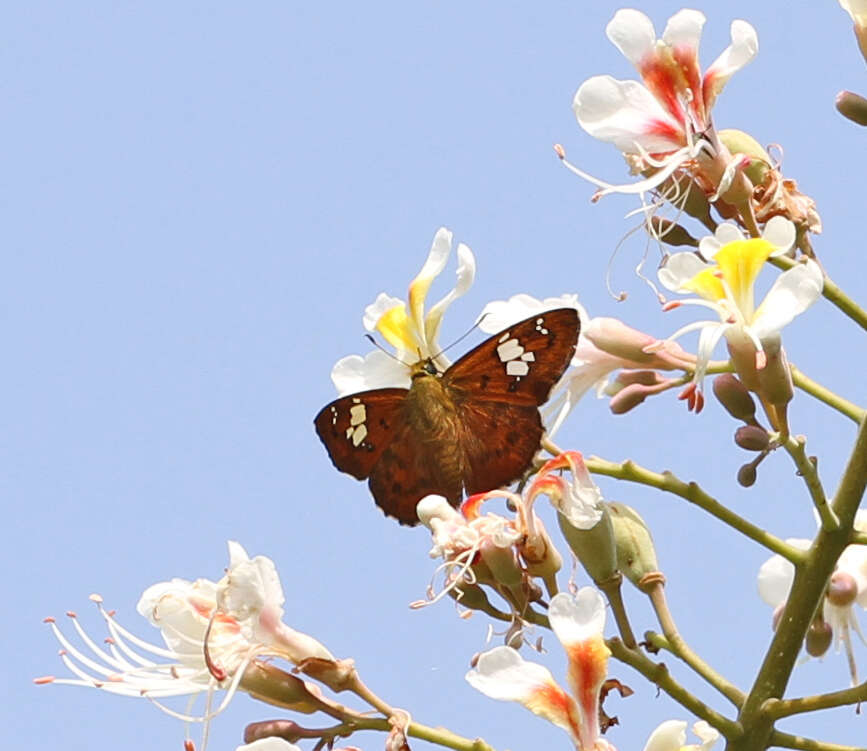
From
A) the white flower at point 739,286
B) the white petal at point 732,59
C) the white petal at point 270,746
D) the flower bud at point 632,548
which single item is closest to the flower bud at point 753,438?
the white flower at point 739,286

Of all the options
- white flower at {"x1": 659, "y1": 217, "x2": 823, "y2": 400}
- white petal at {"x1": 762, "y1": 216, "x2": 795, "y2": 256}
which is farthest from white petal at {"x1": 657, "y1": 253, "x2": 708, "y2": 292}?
white petal at {"x1": 762, "y1": 216, "x2": 795, "y2": 256}

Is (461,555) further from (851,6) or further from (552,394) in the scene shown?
(851,6)

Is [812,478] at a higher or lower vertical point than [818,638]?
higher

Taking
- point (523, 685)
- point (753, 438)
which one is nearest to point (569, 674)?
point (523, 685)

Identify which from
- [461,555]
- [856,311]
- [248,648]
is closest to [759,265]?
[856,311]

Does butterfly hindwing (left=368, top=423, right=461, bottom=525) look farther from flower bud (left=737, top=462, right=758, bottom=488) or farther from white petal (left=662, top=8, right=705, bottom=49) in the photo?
white petal (left=662, top=8, right=705, bottom=49)

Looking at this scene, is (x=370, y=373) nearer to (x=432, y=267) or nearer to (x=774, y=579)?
(x=432, y=267)
